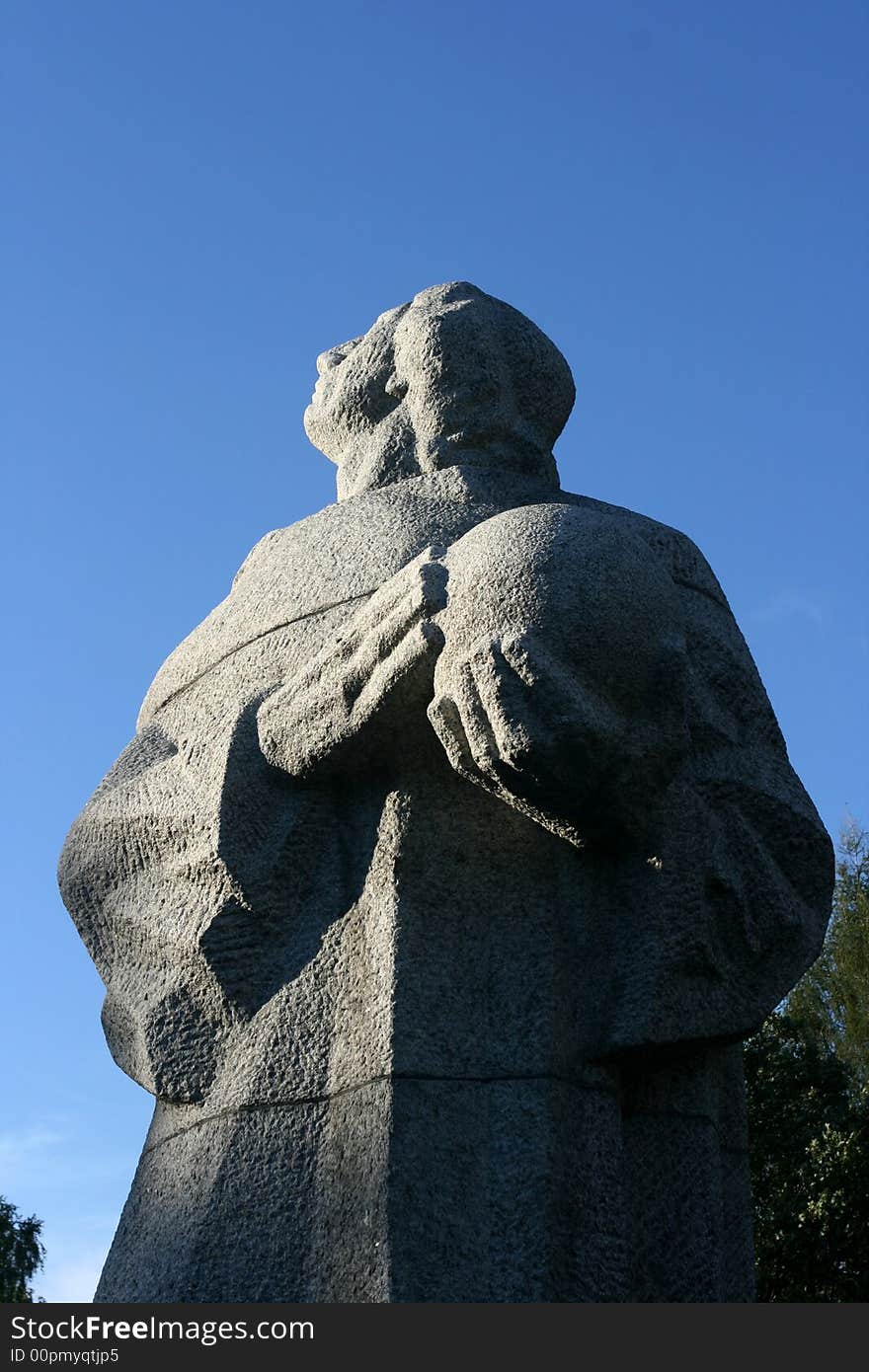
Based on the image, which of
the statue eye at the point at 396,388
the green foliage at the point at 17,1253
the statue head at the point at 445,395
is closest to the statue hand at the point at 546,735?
the statue head at the point at 445,395

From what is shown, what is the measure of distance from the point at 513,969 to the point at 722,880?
0.50 m

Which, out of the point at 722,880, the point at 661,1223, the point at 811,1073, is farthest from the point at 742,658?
the point at 811,1073

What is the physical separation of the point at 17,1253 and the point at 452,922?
20984mm

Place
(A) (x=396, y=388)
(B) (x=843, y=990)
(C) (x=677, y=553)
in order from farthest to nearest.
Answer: (B) (x=843, y=990)
(A) (x=396, y=388)
(C) (x=677, y=553)

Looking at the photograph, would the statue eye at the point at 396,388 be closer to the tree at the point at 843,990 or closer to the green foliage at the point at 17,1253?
the tree at the point at 843,990

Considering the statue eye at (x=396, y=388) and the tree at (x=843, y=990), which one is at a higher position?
the tree at (x=843, y=990)

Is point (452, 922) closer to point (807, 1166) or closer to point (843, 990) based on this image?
point (807, 1166)

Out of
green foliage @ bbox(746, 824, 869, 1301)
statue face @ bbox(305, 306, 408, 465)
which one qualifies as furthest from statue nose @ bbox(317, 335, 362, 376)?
green foliage @ bbox(746, 824, 869, 1301)

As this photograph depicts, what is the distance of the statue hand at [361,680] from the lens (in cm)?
340

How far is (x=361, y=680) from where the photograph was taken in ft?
11.5

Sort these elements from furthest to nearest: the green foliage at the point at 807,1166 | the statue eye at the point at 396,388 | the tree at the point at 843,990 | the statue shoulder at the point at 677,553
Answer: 1. the tree at the point at 843,990
2. the green foliage at the point at 807,1166
3. the statue eye at the point at 396,388
4. the statue shoulder at the point at 677,553

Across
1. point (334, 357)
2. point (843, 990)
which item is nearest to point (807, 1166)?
point (843, 990)

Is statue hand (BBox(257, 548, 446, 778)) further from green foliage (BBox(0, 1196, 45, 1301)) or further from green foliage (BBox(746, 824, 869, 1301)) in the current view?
green foliage (BBox(0, 1196, 45, 1301))

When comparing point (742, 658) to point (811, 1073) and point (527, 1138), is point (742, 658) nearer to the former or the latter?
point (527, 1138)
